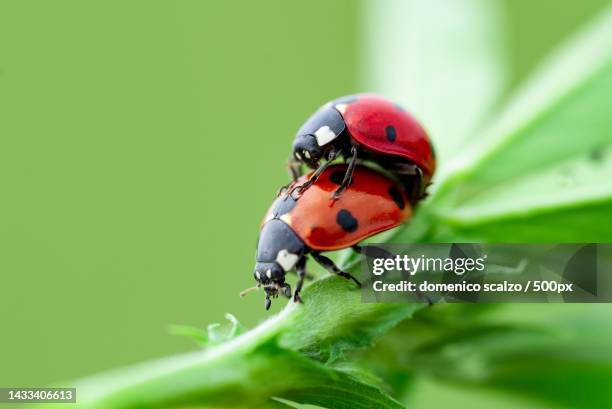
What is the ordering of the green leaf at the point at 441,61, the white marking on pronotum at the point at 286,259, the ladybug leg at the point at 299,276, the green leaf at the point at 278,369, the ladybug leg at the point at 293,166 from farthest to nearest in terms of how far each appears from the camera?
the green leaf at the point at 441,61 < the ladybug leg at the point at 293,166 < the white marking on pronotum at the point at 286,259 < the ladybug leg at the point at 299,276 < the green leaf at the point at 278,369

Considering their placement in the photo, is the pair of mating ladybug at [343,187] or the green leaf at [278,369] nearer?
the green leaf at [278,369]

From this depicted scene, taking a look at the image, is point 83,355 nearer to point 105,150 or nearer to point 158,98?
point 105,150

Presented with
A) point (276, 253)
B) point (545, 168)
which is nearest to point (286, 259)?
point (276, 253)

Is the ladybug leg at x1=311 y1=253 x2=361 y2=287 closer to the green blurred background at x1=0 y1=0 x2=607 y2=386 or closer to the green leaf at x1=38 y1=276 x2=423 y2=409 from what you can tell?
the green leaf at x1=38 y1=276 x2=423 y2=409

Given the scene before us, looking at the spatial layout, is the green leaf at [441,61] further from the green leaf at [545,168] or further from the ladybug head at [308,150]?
the ladybug head at [308,150]

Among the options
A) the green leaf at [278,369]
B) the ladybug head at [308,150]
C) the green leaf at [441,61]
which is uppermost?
the green leaf at [441,61]

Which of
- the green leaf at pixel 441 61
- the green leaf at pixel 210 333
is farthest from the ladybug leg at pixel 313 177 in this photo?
the green leaf at pixel 441 61

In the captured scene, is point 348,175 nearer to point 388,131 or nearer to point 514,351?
point 388,131
